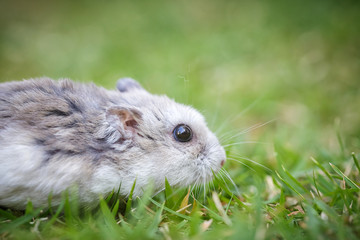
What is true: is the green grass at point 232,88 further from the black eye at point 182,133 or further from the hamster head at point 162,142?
the black eye at point 182,133

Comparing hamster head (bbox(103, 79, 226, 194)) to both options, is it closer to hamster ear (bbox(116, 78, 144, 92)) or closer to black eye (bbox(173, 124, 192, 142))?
black eye (bbox(173, 124, 192, 142))

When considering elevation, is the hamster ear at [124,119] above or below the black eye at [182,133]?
above

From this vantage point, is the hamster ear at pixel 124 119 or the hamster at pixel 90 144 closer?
the hamster at pixel 90 144

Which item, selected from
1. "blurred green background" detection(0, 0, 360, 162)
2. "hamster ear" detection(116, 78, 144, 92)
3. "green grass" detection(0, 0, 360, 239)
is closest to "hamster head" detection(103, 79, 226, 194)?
"green grass" detection(0, 0, 360, 239)

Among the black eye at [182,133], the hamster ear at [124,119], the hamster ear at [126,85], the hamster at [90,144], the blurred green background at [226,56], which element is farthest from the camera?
the blurred green background at [226,56]

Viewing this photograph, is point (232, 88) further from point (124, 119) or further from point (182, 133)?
point (124, 119)

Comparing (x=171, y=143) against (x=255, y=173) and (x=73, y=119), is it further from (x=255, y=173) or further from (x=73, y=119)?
(x=255, y=173)

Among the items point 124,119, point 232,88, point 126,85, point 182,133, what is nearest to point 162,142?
point 182,133

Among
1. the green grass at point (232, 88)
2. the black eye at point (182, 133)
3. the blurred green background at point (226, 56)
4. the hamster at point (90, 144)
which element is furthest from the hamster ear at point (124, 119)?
the blurred green background at point (226, 56)

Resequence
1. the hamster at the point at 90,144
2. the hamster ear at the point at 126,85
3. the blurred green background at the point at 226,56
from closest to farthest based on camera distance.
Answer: the hamster at the point at 90,144 → the hamster ear at the point at 126,85 → the blurred green background at the point at 226,56
